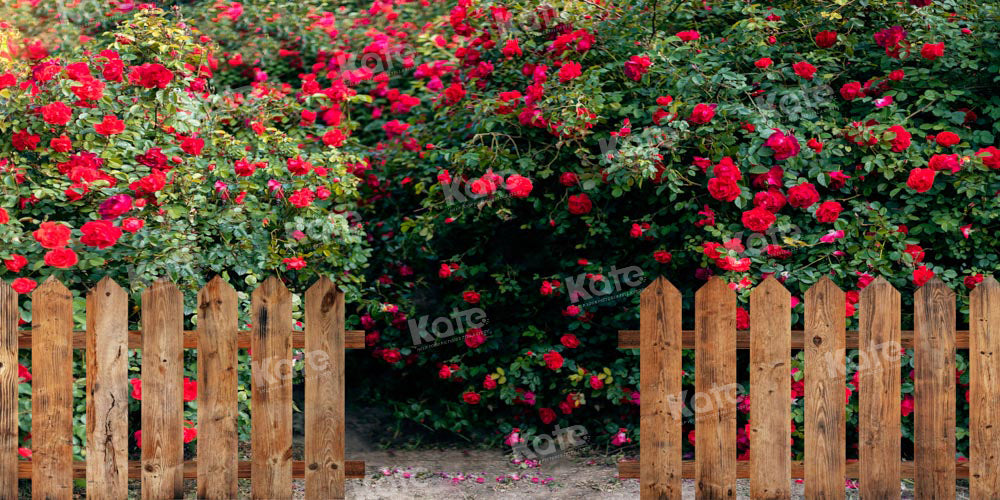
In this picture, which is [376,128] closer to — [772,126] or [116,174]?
[116,174]

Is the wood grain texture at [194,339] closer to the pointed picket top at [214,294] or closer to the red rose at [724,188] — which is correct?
the pointed picket top at [214,294]

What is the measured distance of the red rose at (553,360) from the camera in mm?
4605

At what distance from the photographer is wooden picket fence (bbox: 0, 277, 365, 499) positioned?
3.27 m

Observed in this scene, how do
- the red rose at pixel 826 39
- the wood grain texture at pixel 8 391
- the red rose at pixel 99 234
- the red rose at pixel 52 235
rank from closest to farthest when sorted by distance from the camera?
the wood grain texture at pixel 8 391
the red rose at pixel 52 235
the red rose at pixel 99 234
the red rose at pixel 826 39

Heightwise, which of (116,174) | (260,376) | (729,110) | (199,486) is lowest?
(199,486)

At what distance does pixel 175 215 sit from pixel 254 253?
460 millimetres

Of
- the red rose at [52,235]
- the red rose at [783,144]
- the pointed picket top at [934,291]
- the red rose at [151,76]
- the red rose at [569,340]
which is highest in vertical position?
the red rose at [151,76]

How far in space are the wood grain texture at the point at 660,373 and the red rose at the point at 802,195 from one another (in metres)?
1.07

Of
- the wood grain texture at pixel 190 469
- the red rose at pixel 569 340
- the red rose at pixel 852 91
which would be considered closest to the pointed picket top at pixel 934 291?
the wood grain texture at pixel 190 469

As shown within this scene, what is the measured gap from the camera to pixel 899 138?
13.1 feet

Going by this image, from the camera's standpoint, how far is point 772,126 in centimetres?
411

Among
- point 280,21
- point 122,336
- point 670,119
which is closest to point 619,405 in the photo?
point 670,119

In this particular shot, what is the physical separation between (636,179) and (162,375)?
7.14 ft

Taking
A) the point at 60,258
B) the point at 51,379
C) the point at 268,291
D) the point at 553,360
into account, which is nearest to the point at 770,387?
the point at 553,360
